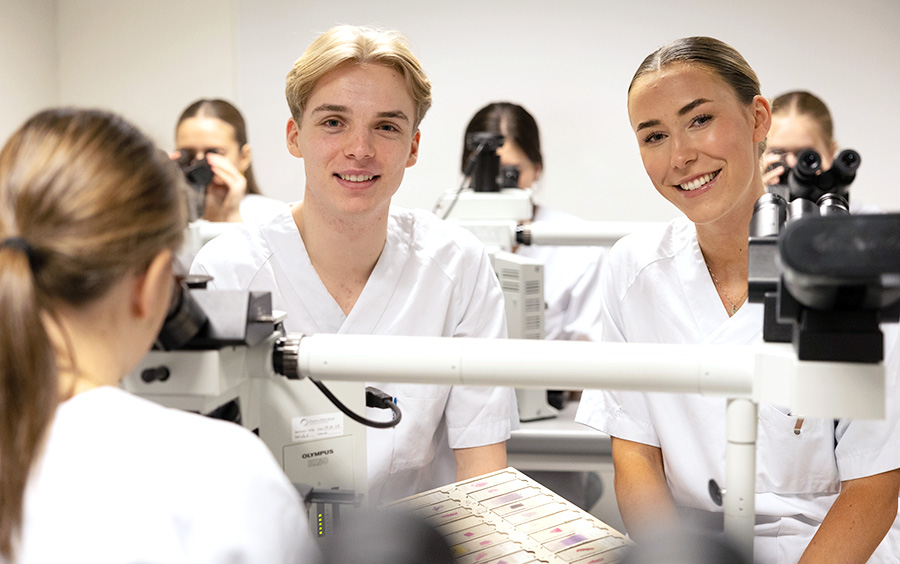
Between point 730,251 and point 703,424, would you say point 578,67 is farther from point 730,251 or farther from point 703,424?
point 703,424

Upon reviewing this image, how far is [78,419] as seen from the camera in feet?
2.03

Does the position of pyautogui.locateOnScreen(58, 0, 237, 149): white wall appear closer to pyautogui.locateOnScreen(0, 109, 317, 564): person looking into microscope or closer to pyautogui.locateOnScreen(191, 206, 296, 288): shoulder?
pyautogui.locateOnScreen(191, 206, 296, 288): shoulder

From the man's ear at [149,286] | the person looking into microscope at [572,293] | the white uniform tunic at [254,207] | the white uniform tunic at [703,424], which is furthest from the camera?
the white uniform tunic at [254,207]

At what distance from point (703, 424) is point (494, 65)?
2.67 metres

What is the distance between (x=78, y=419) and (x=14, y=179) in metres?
0.20

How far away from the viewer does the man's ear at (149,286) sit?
67 centimetres

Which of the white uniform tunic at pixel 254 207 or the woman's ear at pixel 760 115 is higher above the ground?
the woman's ear at pixel 760 115

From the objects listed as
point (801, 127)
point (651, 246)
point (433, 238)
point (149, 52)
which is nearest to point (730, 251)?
point (651, 246)

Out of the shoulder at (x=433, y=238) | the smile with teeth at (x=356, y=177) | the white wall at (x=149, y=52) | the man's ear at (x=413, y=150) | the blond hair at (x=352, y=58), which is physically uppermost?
the white wall at (x=149, y=52)

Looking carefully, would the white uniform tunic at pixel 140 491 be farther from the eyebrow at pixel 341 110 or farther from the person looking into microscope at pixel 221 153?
the person looking into microscope at pixel 221 153

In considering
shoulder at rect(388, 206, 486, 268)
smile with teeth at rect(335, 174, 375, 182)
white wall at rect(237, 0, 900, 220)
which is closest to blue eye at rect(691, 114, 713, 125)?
shoulder at rect(388, 206, 486, 268)

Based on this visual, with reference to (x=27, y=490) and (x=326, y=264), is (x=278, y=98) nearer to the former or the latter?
(x=326, y=264)

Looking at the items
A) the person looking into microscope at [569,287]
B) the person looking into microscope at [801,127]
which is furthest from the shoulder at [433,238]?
the person looking into microscope at [801,127]

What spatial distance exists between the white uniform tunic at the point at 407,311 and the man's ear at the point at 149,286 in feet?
2.17
